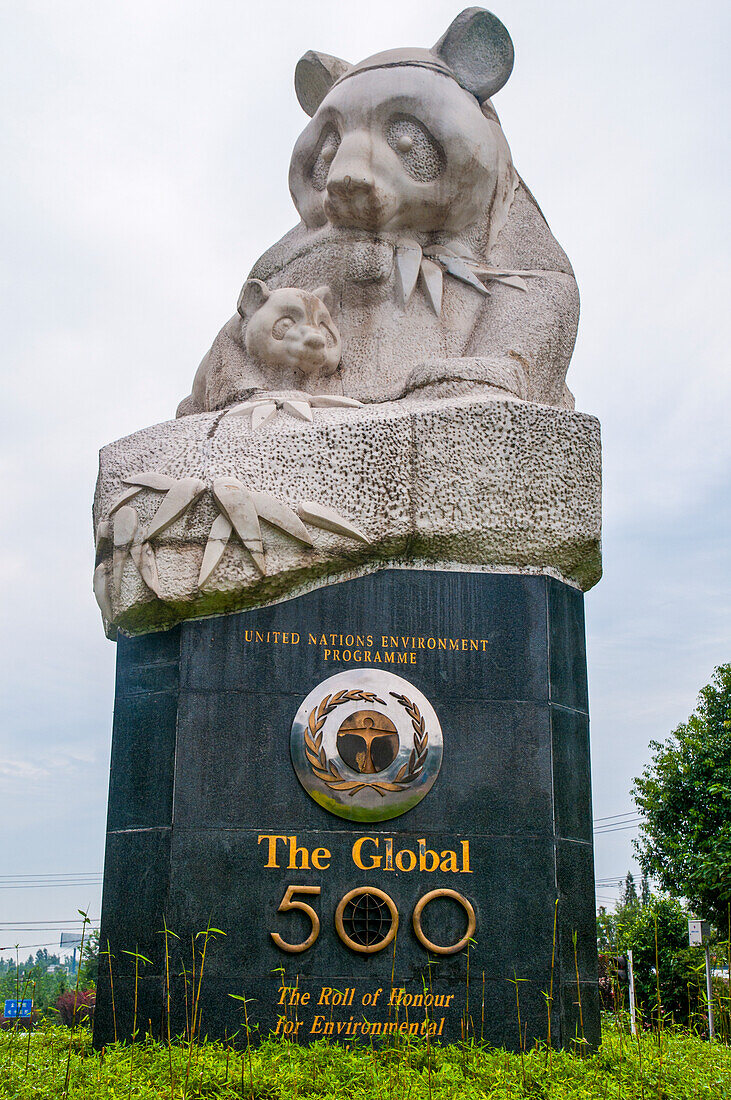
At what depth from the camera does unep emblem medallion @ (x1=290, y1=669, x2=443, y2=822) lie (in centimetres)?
555

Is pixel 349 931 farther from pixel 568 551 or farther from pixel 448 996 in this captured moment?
pixel 568 551

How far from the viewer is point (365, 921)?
5.41 meters

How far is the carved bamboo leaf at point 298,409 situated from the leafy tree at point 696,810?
12.0 meters

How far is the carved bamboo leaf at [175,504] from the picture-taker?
5.89 metres

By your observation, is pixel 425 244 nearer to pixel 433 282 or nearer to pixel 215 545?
pixel 433 282

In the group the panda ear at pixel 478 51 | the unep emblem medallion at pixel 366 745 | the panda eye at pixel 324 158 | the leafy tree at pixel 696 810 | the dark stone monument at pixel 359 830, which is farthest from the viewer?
the leafy tree at pixel 696 810

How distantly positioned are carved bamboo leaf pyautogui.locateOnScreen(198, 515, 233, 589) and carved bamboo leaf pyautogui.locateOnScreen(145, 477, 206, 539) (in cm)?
18

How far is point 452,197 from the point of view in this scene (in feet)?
24.9

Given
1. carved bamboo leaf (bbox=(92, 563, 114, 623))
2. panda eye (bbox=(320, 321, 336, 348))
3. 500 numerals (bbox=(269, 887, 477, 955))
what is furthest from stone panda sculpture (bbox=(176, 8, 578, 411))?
500 numerals (bbox=(269, 887, 477, 955))

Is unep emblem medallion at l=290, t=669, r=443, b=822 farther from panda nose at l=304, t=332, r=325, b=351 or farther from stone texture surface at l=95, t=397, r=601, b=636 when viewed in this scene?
panda nose at l=304, t=332, r=325, b=351

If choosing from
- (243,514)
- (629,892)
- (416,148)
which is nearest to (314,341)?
(416,148)

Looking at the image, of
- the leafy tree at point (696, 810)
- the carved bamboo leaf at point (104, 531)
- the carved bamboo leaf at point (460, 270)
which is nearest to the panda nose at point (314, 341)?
the carved bamboo leaf at point (460, 270)

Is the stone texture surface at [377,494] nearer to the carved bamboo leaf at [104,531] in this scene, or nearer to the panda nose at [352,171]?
the carved bamboo leaf at [104,531]

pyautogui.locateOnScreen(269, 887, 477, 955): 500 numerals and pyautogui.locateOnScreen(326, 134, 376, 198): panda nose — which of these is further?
pyautogui.locateOnScreen(326, 134, 376, 198): panda nose
